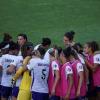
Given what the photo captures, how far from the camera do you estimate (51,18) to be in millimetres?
21297

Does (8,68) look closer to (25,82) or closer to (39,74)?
(25,82)

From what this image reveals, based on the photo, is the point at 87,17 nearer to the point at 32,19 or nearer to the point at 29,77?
the point at 32,19

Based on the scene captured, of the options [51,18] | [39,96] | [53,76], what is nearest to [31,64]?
[53,76]

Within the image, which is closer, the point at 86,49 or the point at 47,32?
the point at 86,49

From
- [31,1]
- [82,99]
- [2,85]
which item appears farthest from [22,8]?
[82,99]

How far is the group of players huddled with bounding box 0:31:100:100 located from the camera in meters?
9.21

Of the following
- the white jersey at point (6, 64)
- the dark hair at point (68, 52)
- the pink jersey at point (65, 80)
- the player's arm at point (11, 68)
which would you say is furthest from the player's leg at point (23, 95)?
the dark hair at point (68, 52)

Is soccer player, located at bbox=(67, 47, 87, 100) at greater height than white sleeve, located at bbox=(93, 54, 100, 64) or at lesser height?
lesser

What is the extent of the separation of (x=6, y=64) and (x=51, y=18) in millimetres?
11209

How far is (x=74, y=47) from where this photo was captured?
32.9 ft

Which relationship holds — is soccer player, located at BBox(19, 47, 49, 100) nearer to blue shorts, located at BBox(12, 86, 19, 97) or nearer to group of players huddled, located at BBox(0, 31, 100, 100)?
group of players huddled, located at BBox(0, 31, 100, 100)

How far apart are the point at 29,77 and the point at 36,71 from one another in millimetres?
483

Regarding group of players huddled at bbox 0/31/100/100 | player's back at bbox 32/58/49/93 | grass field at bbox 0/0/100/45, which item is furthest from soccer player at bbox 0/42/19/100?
grass field at bbox 0/0/100/45

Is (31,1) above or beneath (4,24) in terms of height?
above
